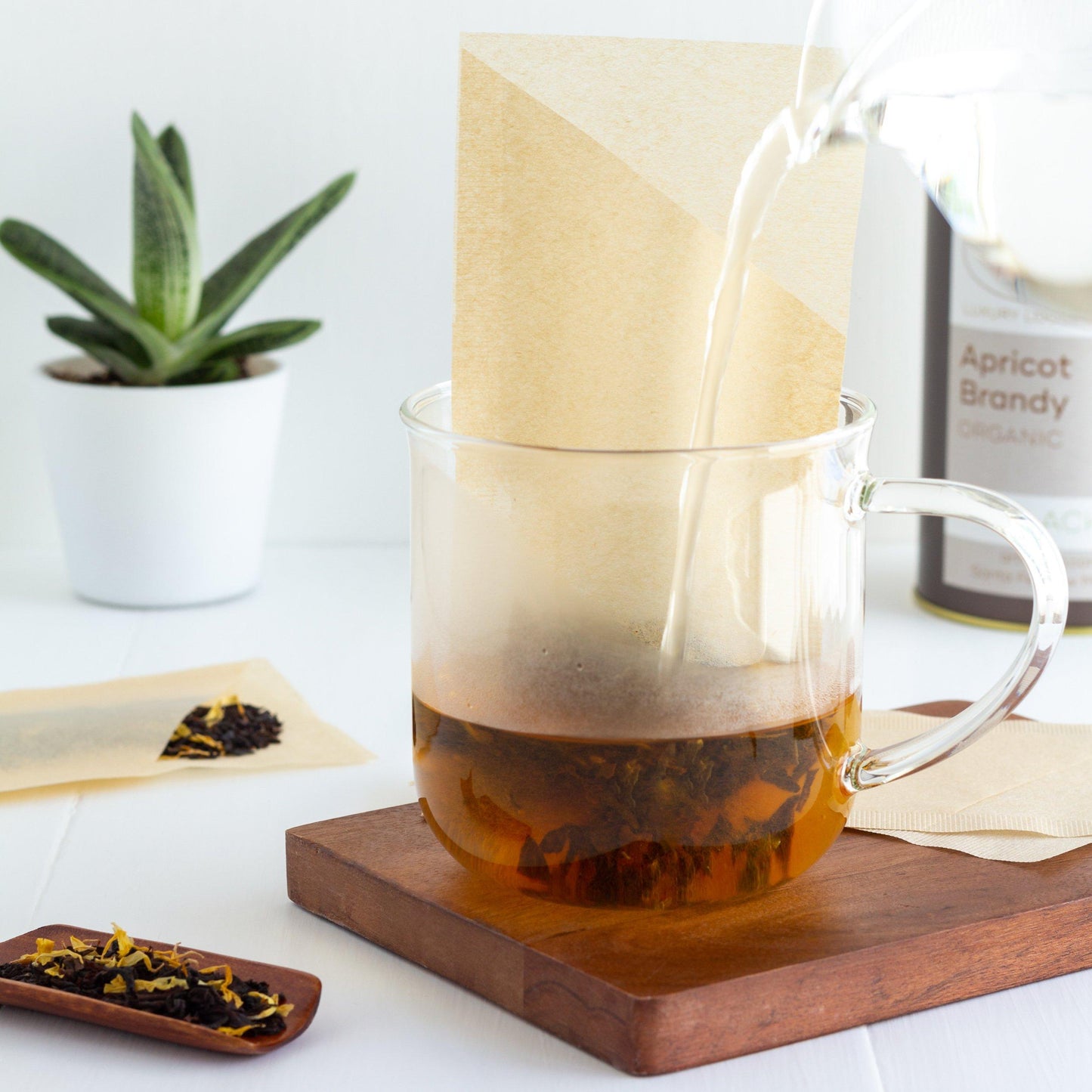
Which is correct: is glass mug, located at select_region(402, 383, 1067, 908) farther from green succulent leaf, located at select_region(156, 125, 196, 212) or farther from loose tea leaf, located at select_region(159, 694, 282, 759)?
green succulent leaf, located at select_region(156, 125, 196, 212)

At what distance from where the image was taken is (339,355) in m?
0.95

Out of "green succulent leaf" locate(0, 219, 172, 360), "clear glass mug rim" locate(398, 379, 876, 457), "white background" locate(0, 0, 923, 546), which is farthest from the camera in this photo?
"white background" locate(0, 0, 923, 546)

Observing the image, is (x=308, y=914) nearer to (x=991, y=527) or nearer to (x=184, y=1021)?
(x=184, y=1021)

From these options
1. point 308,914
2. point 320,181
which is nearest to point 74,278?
point 320,181

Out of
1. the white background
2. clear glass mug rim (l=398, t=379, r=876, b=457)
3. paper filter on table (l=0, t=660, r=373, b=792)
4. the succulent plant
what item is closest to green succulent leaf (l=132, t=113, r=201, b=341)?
the succulent plant

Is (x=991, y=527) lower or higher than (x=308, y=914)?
higher

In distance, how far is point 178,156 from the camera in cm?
87

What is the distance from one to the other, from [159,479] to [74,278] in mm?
111

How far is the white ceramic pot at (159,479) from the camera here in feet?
2.69

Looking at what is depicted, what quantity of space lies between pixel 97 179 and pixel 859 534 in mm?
641

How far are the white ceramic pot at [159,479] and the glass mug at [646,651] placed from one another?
434 mm

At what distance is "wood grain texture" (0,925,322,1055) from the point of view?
379 millimetres

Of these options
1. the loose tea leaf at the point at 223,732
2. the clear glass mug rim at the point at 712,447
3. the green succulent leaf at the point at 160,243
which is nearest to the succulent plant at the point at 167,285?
the green succulent leaf at the point at 160,243

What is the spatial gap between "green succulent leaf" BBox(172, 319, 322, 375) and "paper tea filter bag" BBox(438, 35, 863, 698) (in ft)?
1.45
